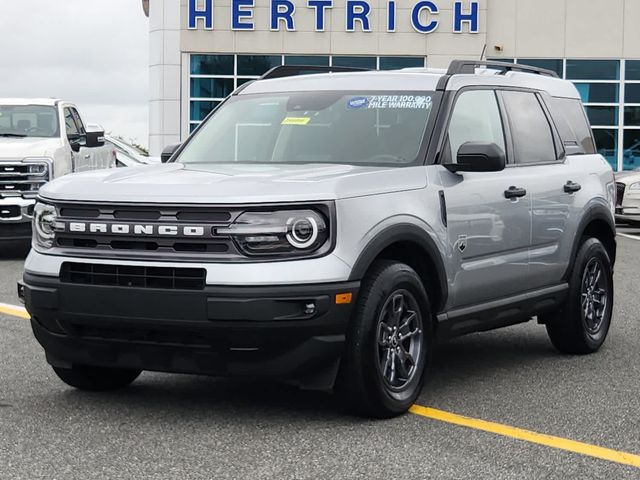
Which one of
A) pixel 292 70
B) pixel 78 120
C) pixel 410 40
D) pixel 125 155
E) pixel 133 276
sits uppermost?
pixel 410 40

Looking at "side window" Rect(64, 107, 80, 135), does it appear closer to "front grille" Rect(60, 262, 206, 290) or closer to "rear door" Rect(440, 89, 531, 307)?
"rear door" Rect(440, 89, 531, 307)

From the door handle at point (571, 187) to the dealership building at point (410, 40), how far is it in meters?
28.2

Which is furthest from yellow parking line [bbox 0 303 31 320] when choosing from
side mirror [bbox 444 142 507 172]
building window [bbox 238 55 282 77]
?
building window [bbox 238 55 282 77]

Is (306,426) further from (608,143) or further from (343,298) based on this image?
(608,143)

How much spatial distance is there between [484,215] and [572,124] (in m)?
1.95

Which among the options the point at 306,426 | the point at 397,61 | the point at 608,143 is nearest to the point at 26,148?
the point at 306,426

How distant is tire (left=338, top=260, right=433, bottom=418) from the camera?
5.85 m

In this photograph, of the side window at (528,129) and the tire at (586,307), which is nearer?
the side window at (528,129)

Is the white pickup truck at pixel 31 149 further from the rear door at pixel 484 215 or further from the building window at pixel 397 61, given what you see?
the building window at pixel 397 61

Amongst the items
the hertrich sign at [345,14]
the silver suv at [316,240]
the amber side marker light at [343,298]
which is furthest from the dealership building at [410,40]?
the amber side marker light at [343,298]

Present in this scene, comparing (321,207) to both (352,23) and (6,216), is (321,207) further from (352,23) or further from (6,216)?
(352,23)

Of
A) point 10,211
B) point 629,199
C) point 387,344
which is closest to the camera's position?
point 387,344

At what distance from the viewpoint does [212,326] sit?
5570 millimetres

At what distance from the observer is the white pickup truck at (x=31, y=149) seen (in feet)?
52.6
